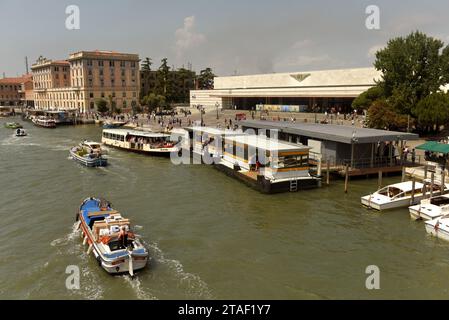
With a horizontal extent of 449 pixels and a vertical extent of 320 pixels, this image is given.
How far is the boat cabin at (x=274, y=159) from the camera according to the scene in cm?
3184

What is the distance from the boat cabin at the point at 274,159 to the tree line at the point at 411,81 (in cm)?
2148

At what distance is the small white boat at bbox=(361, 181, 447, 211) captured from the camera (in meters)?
26.9

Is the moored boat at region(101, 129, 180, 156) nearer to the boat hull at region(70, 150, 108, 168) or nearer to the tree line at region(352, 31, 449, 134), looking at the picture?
the boat hull at region(70, 150, 108, 168)

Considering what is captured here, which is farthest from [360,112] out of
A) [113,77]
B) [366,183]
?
[113,77]

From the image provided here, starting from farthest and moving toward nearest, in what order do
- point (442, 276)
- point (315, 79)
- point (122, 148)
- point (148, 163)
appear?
point (315, 79), point (122, 148), point (148, 163), point (442, 276)

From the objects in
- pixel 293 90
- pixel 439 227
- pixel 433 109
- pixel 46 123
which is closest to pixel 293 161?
pixel 439 227

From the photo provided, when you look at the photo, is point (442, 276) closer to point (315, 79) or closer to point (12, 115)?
point (315, 79)

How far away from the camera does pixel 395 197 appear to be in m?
27.2

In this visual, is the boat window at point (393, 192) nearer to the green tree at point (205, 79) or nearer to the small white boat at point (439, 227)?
the small white boat at point (439, 227)

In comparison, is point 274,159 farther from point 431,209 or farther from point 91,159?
point 91,159

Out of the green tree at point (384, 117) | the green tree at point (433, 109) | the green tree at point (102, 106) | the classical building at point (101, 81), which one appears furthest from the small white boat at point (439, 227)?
the classical building at point (101, 81)

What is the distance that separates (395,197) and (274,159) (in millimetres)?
9397

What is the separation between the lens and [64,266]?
19.3 meters
